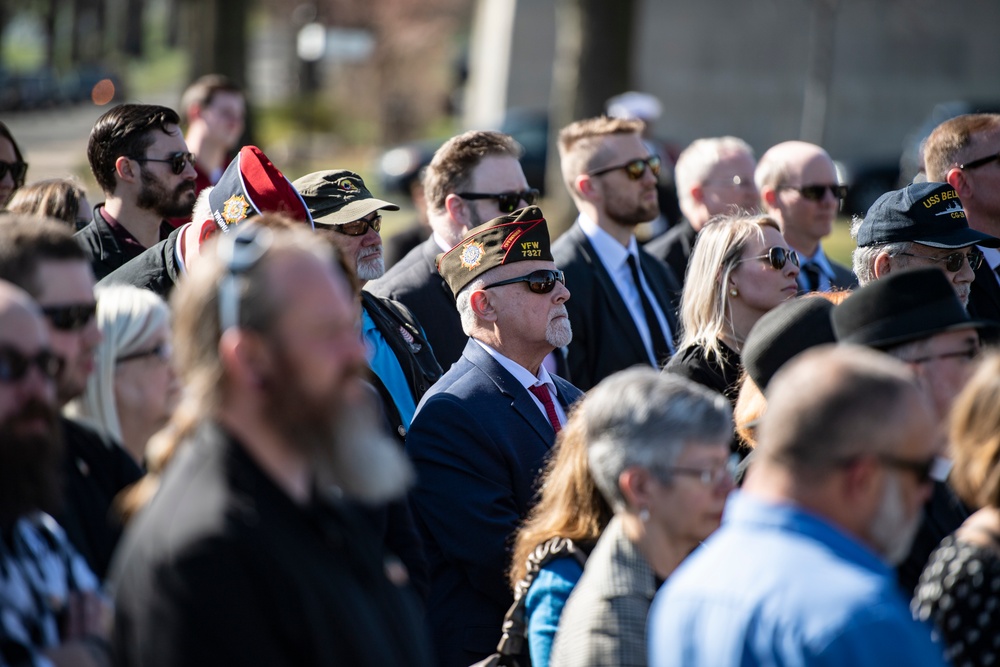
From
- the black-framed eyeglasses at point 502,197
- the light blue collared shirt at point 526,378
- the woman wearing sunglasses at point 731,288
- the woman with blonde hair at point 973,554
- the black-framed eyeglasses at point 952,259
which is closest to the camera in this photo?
the woman with blonde hair at point 973,554

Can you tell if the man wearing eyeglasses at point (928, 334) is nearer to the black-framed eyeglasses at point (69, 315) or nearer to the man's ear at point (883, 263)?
the man's ear at point (883, 263)

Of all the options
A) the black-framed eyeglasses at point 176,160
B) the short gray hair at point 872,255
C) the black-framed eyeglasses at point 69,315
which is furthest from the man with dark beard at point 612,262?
the black-framed eyeglasses at point 69,315

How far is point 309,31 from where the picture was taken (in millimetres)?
31500

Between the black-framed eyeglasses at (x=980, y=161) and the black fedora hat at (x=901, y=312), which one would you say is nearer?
the black fedora hat at (x=901, y=312)

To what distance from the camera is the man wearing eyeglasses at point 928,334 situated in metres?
3.53

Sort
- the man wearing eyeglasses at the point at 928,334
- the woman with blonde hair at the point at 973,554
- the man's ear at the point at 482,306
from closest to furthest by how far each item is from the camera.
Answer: the woman with blonde hair at the point at 973,554 → the man wearing eyeglasses at the point at 928,334 → the man's ear at the point at 482,306

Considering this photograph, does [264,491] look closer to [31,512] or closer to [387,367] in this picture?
[31,512]

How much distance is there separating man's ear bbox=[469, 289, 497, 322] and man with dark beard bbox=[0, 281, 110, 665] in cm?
232

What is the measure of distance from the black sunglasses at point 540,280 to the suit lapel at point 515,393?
30 cm

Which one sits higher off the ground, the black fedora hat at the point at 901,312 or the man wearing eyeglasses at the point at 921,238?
the black fedora hat at the point at 901,312

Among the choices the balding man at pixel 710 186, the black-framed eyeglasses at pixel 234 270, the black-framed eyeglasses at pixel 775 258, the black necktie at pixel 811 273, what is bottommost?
the black necktie at pixel 811 273

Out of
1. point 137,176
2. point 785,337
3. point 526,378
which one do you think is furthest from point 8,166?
point 785,337

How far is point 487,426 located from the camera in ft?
14.5

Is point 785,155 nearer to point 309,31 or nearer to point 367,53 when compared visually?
point 309,31
